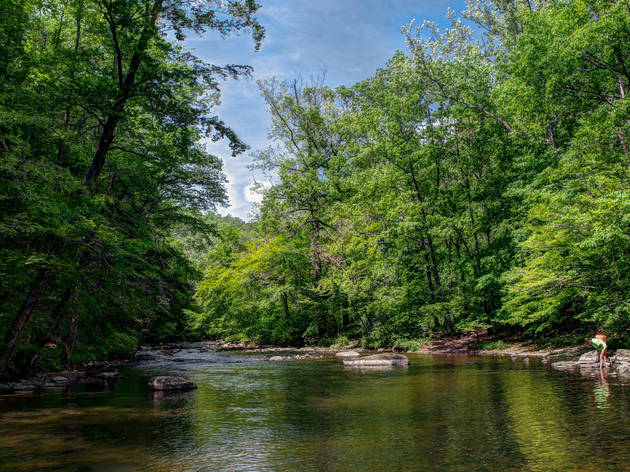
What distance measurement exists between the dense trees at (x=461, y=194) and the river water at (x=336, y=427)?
7.21 m

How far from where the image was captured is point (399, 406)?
982 cm

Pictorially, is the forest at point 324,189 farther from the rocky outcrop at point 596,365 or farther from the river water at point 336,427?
the river water at point 336,427

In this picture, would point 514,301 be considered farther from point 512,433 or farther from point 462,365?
point 512,433

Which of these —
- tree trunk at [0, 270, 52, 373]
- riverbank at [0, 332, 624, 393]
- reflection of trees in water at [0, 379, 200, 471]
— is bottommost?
riverbank at [0, 332, 624, 393]

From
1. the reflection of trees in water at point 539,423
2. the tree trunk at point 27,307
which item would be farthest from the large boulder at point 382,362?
the tree trunk at point 27,307

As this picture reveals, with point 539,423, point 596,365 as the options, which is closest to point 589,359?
point 596,365

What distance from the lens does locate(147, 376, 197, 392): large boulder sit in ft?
45.1

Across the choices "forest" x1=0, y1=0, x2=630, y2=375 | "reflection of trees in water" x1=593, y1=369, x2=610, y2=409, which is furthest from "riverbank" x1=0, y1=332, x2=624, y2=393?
"reflection of trees in water" x1=593, y1=369, x2=610, y2=409

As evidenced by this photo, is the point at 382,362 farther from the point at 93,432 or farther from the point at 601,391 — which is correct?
the point at 93,432

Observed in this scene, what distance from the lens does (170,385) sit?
13828mm

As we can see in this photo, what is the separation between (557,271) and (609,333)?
12.0ft

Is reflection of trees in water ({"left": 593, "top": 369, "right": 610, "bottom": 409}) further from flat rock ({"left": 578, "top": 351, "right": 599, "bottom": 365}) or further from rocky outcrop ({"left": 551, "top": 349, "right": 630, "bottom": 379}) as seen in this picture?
flat rock ({"left": 578, "top": 351, "right": 599, "bottom": 365})

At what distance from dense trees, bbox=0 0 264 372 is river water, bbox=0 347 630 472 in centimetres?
335

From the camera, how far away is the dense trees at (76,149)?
11273 millimetres
